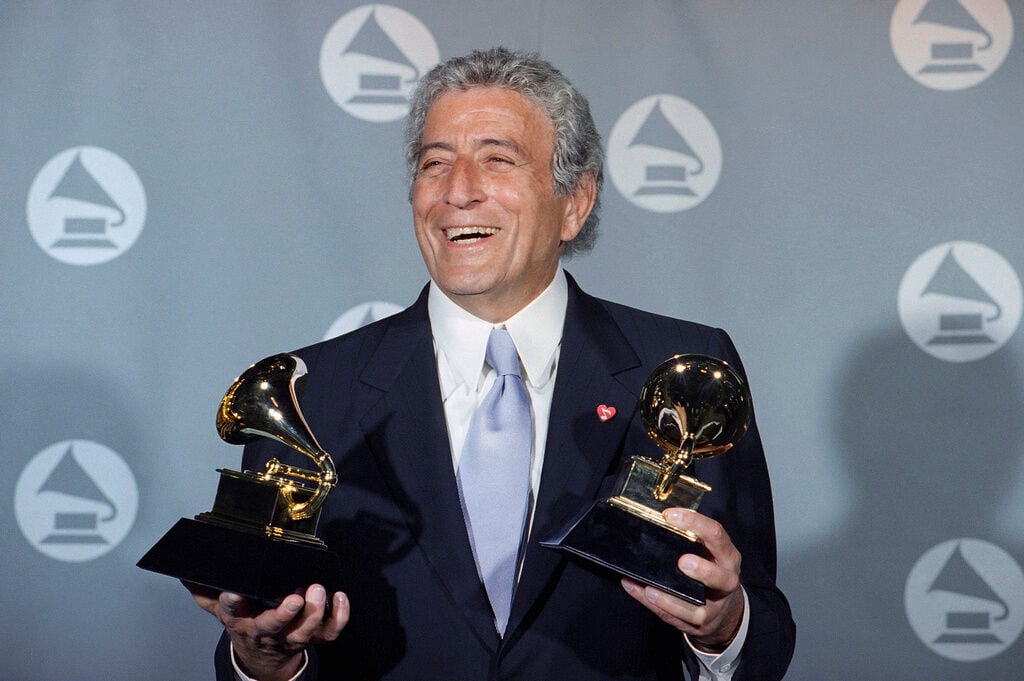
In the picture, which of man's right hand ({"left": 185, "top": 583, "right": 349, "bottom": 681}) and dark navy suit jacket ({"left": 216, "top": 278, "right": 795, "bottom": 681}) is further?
dark navy suit jacket ({"left": 216, "top": 278, "right": 795, "bottom": 681})

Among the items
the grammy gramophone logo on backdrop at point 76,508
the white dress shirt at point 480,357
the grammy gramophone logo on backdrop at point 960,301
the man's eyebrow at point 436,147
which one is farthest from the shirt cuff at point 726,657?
the grammy gramophone logo on backdrop at point 76,508

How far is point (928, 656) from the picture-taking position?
9.06 feet

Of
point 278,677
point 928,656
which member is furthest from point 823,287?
point 278,677

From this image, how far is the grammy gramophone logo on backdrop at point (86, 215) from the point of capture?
279 cm

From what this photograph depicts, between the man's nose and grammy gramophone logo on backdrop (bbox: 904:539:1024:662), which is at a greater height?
the man's nose

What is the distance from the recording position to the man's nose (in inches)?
76.0

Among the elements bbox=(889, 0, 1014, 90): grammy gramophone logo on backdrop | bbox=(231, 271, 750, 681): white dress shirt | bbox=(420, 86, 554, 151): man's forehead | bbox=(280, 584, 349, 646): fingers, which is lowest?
bbox=(280, 584, 349, 646): fingers

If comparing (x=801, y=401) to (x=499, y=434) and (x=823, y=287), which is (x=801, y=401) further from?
(x=499, y=434)

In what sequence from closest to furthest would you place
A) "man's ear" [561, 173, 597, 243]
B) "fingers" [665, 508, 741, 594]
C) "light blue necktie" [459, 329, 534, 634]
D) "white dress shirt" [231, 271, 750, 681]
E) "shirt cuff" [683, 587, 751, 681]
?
"fingers" [665, 508, 741, 594] < "shirt cuff" [683, 587, 751, 681] < "light blue necktie" [459, 329, 534, 634] < "white dress shirt" [231, 271, 750, 681] < "man's ear" [561, 173, 597, 243]

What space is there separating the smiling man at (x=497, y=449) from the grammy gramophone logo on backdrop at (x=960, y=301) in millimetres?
955

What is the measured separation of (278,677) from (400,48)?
1.67 meters

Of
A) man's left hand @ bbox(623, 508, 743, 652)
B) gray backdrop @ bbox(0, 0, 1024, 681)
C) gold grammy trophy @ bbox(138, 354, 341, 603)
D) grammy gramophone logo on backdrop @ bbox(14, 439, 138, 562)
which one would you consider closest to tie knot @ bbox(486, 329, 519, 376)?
gold grammy trophy @ bbox(138, 354, 341, 603)

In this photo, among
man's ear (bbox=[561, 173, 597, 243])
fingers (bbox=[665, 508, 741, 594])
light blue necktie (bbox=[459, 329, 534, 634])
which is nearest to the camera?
fingers (bbox=[665, 508, 741, 594])

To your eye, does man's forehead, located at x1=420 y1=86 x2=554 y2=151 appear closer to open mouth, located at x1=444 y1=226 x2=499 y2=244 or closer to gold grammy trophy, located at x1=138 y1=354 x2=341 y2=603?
open mouth, located at x1=444 y1=226 x2=499 y2=244
